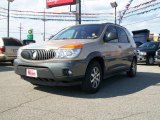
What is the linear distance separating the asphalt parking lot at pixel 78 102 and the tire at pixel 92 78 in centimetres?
17

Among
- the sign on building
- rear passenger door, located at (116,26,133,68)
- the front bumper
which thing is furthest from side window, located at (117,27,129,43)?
the sign on building

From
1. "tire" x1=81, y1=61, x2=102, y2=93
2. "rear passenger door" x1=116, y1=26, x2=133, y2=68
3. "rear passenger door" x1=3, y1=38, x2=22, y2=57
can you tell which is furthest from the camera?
"rear passenger door" x1=3, y1=38, x2=22, y2=57

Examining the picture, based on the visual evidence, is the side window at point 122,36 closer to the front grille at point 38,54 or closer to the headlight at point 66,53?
the headlight at point 66,53

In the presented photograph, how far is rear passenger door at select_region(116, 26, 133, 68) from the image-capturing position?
900 centimetres

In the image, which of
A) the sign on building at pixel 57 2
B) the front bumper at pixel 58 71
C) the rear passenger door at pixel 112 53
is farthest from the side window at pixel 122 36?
the sign on building at pixel 57 2

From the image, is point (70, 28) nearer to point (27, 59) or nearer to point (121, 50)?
point (121, 50)

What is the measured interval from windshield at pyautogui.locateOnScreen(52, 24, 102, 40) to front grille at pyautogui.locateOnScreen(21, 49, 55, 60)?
1484 mm

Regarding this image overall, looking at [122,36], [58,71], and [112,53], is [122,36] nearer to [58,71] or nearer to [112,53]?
[112,53]

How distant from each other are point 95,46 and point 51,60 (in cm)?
127

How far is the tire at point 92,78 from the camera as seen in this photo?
698 cm

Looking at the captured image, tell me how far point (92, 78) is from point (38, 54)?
1384 mm

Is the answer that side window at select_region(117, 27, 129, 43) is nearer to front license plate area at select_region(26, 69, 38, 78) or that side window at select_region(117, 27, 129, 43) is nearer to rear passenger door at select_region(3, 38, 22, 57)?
front license plate area at select_region(26, 69, 38, 78)

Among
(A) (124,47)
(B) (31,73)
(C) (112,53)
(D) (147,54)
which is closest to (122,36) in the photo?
(A) (124,47)

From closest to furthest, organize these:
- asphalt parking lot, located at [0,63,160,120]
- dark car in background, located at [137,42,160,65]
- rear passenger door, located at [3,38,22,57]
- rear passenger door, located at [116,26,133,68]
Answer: asphalt parking lot, located at [0,63,160,120]
rear passenger door, located at [116,26,133,68]
rear passenger door, located at [3,38,22,57]
dark car in background, located at [137,42,160,65]
